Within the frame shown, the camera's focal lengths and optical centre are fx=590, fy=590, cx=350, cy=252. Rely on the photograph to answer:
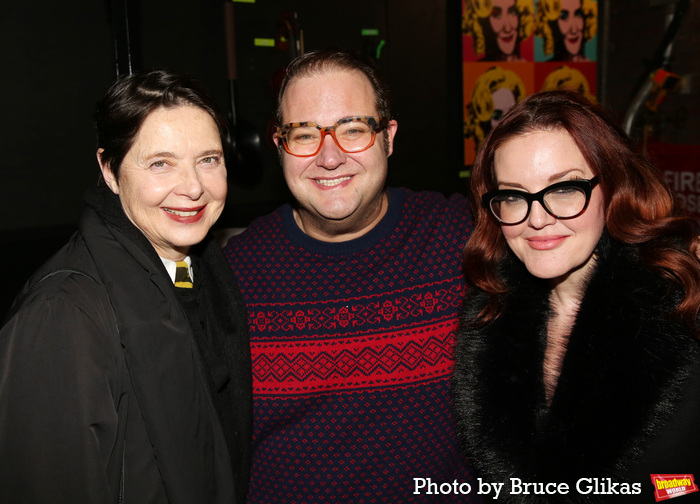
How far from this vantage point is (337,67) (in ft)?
6.49

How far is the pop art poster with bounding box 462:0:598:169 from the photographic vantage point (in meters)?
4.00

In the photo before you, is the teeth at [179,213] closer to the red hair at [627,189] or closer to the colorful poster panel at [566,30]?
the red hair at [627,189]

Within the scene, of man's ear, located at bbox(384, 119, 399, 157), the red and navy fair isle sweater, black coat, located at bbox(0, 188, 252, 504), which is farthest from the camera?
man's ear, located at bbox(384, 119, 399, 157)

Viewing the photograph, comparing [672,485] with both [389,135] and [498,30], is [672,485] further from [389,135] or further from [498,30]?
[498,30]

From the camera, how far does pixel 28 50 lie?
2430mm

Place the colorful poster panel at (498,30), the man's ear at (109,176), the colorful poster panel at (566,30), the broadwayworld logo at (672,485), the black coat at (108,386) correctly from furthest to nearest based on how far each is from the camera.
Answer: the colorful poster panel at (566,30), the colorful poster panel at (498,30), the man's ear at (109,176), the broadwayworld logo at (672,485), the black coat at (108,386)

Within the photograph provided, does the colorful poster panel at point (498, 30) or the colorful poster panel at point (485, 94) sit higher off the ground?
the colorful poster panel at point (498, 30)

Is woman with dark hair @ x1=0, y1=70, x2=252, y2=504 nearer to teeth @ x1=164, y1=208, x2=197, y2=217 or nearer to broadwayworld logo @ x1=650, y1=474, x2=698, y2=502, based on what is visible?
teeth @ x1=164, y1=208, x2=197, y2=217

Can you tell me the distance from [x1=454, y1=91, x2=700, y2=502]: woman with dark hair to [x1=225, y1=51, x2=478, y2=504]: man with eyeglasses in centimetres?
27

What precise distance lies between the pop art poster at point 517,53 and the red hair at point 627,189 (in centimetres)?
241

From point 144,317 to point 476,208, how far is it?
1048mm

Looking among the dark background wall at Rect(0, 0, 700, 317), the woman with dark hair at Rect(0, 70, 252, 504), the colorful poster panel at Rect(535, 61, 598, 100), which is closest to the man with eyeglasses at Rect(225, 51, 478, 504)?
the woman with dark hair at Rect(0, 70, 252, 504)

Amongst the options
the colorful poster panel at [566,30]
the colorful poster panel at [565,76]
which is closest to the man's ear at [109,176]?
the colorful poster panel at [565,76]

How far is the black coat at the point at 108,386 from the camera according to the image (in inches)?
48.9
